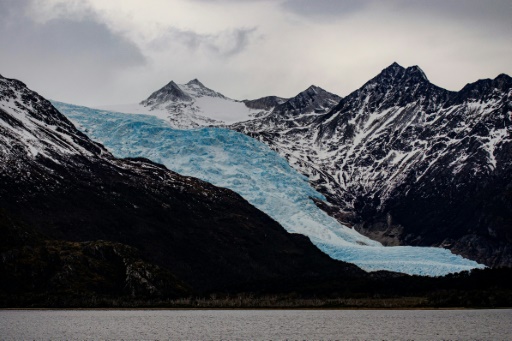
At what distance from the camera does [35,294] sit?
198 m

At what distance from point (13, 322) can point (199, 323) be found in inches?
1339

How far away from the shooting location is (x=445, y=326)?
13112 cm

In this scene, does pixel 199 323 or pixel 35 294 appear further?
pixel 35 294

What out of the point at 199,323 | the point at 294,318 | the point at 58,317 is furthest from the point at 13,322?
the point at 294,318

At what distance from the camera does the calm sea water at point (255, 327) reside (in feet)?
375

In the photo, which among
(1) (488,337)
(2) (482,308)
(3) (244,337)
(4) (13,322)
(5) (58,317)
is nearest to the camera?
(1) (488,337)

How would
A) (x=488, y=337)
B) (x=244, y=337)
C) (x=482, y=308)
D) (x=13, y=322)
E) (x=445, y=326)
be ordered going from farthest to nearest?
(x=482, y=308) < (x=13, y=322) < (x=445, y=326) < (x=244, y=337) < (x=488, y=337)

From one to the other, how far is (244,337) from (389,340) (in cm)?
2136

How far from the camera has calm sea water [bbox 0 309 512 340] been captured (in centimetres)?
11444

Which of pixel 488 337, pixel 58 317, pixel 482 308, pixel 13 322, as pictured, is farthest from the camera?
pixel 482 308

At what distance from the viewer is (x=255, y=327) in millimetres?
137250

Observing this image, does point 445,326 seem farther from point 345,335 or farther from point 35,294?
point 35,294

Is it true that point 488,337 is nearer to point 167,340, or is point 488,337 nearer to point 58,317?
point 167,340

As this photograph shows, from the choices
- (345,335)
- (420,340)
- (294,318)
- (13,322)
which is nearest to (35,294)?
(13,322)
